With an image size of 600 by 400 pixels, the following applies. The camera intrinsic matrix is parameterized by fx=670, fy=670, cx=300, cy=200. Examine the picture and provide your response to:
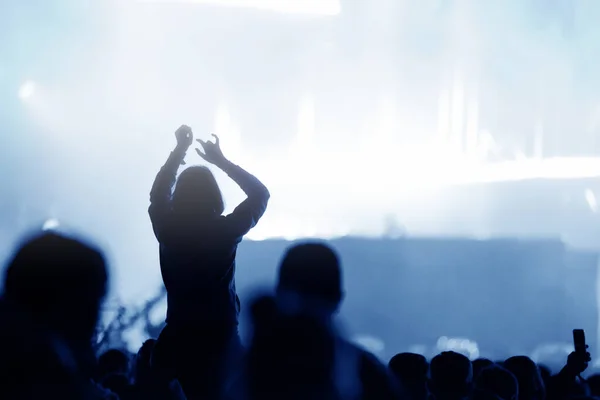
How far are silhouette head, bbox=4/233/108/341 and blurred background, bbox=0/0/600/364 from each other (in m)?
4.49

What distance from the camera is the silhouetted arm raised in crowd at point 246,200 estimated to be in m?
1.78

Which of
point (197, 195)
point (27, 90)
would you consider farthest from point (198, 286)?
point (27, 90)

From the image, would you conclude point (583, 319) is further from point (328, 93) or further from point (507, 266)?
point (328, 93)

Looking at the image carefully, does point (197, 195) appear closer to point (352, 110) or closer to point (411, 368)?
point (411, 368)

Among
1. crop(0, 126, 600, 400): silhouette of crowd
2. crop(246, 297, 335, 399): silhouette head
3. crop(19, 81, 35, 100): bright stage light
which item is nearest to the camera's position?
crop(0, 126, 600, 400): silhouette of crowd

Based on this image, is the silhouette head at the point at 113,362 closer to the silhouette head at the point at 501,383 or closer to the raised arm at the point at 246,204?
the raised arm at the point at 246,204

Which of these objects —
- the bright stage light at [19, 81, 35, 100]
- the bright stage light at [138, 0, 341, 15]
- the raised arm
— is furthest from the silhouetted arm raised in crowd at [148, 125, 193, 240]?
the bright stage light at [138, 0, 341, 15]

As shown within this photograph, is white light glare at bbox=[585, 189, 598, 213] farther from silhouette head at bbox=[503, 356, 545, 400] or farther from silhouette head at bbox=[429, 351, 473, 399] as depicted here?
silhouette head at bbox=[429, 351, 473, 399]

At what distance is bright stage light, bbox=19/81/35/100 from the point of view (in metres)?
5.15

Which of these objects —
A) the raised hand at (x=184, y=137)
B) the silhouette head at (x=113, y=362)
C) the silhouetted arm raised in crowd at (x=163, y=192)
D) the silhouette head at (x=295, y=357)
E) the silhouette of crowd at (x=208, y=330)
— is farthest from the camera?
the silhouette head at (x=113, y=362)

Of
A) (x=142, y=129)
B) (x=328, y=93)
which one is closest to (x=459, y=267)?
(x=328, y=93)

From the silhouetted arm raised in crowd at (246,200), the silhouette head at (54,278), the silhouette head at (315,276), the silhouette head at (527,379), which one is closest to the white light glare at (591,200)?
the silhouette head at (527,379)

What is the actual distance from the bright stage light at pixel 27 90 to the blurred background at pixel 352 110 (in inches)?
10.8

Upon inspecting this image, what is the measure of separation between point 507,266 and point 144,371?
4.67 m
